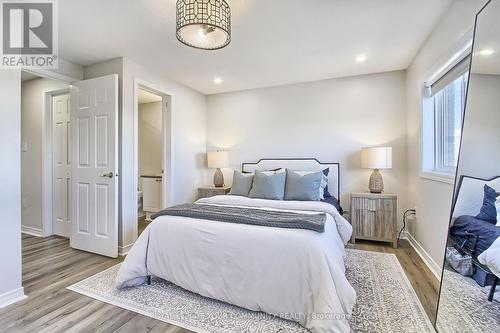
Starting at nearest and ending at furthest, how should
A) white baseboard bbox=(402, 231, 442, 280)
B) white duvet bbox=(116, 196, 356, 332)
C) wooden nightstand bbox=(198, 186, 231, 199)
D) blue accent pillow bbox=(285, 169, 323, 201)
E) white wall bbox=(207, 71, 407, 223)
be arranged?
white duvet bbox=(116, 196, 356, 332)
white baseboard bbox=(402, 231, 442, 280)
blue accent pillow bbox=(285, 169, 323, 201)
white wall bbox=(207, 71, 407, 223)
wooden nightstand bbox=(198, 186, 231, 199)

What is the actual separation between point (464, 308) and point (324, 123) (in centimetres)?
287

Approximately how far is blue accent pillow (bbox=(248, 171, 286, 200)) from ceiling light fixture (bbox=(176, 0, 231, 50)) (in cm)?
181

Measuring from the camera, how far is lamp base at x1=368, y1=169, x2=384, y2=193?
3.36 meters

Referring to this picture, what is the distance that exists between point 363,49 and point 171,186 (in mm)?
3127

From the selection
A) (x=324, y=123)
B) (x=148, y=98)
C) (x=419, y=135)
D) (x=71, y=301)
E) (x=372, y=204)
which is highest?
(x=148, y=98)

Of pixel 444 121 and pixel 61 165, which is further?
pixel 61 165

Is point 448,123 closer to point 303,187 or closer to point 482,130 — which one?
point 482,130

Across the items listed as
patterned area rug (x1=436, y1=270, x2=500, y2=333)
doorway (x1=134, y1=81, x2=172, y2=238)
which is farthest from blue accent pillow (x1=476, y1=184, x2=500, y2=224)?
doorway (x1=134, y1=81, x2=172, y2=238)

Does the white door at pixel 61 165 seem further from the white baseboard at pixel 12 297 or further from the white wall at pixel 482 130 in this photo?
the white wall at pixel 482 130

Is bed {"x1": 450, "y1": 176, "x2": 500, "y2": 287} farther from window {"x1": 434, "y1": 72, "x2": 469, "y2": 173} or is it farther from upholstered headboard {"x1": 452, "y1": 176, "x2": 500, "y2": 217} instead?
window {"x1": 434, "y1": 72, "x2": 469, "y2": 173}

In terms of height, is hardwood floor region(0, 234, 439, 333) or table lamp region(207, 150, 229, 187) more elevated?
table lamp region(207, 150, 229, 187)

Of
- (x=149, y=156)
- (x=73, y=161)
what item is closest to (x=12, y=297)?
(x=73, y=161)

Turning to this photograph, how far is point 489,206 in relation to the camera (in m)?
1.37

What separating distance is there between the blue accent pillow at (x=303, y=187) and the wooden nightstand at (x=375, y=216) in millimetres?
616
